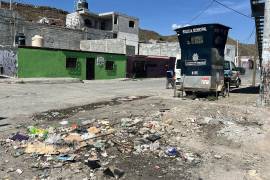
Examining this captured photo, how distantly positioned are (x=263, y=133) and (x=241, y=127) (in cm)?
59

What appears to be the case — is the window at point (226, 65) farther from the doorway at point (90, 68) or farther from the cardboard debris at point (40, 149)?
the cardboard debris at point (40, 149)

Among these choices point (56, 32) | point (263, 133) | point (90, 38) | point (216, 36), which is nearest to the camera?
point (263, 133)

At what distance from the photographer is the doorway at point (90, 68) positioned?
36.9 meters

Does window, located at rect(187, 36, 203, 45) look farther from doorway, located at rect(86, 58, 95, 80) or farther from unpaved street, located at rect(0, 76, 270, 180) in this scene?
doorway, located at rect(86, 58, 95, 80)

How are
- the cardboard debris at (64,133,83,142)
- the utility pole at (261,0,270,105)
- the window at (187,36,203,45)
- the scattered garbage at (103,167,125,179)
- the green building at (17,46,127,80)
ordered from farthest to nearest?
the green building at (17,46,127,80) < the window at (187,36,203,45) < the utility pole at (261,0,270,105) < the cardboard debris at (64,133,83,142) < the scattered garbage at (103,167,125,179)

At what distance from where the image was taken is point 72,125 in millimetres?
10141

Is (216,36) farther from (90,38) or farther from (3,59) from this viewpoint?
(90,38)

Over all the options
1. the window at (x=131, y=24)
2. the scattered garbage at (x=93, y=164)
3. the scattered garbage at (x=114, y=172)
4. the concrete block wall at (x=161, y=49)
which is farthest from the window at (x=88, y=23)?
the scattered garbage at (x=114, y=172)

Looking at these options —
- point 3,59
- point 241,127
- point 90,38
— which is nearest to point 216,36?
point 241,127

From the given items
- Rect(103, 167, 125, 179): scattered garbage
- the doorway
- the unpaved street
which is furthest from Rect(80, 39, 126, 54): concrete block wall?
Rect(103, 167, 125, 179): scattered garbage

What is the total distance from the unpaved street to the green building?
19210 millimetres

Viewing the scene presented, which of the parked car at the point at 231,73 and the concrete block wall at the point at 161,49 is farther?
the concrete block wall at the point at 161,49

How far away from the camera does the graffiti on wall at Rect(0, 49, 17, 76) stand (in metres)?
30.7

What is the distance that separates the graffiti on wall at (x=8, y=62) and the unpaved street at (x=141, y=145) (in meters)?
19.4
